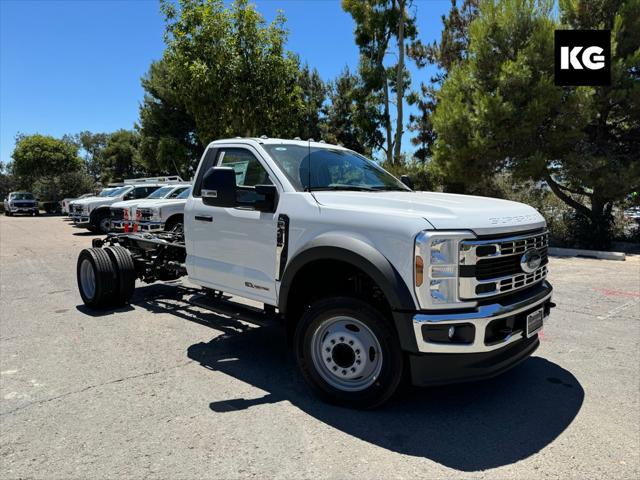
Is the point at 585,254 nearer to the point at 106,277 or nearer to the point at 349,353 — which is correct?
the point at 349,353

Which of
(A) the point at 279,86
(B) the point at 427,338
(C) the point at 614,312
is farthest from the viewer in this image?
(A) the point at 279,86

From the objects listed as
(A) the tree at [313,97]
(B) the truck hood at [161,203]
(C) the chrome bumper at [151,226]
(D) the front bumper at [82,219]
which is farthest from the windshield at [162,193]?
(A) the tree at [313,97]

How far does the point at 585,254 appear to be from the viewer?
12.6m

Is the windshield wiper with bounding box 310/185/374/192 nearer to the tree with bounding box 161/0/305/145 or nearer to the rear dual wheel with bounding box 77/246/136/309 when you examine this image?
the rear dual wheel with bounding box 77/246/136/309

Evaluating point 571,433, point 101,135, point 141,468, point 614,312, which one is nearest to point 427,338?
point 571,433

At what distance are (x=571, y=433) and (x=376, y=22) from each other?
20.6m

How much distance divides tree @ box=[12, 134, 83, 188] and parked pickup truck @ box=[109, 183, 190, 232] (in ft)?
98.0

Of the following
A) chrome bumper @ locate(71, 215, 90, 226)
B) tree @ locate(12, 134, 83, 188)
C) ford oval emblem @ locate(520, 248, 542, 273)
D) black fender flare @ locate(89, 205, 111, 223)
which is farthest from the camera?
tree @ locate(12, 134, 83, 188)

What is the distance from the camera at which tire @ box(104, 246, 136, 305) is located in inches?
250

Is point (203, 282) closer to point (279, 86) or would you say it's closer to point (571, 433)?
point (571, 433)

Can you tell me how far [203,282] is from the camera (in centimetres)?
503

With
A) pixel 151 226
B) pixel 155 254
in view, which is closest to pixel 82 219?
pixel 151 226

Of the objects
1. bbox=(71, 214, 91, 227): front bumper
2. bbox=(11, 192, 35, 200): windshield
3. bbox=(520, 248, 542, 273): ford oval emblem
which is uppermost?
bbox=(11, 192, 35, 200): windshield

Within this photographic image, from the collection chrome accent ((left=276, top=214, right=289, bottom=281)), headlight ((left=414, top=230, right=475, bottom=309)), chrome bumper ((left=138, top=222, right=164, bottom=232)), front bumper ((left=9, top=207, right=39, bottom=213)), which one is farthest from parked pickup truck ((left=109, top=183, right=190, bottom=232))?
front bumper ((left=9, top=207, right=39, bottom=213))
